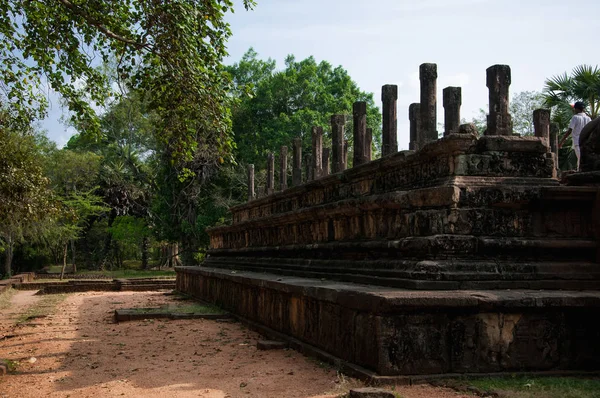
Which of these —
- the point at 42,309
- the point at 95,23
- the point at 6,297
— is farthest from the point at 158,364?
the point at 6,297

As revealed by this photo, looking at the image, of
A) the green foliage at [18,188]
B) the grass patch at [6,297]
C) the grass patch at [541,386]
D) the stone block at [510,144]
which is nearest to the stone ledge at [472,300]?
the grass patch at [541,386]

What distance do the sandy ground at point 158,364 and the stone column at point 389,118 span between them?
10.6 ft

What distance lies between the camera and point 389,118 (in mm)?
8492

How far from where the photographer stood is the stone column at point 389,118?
27.6 feet

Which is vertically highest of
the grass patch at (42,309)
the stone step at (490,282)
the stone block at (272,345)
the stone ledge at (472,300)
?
the stone step at (490,282)

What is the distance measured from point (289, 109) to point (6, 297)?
52.0 feet

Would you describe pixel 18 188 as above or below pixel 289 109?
below

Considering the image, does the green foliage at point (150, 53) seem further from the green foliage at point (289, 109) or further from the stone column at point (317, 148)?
the green foliage at point (289, 109)

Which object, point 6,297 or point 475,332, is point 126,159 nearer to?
point 6,297

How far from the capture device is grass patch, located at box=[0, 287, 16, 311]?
15.1 metres

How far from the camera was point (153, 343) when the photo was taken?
8258mm

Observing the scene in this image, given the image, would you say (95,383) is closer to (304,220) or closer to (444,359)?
(444,359)

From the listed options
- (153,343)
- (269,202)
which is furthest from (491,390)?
(269,202)

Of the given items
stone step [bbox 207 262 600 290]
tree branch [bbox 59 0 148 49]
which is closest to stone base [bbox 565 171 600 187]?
stone step [bbox 207 262 600 290]
